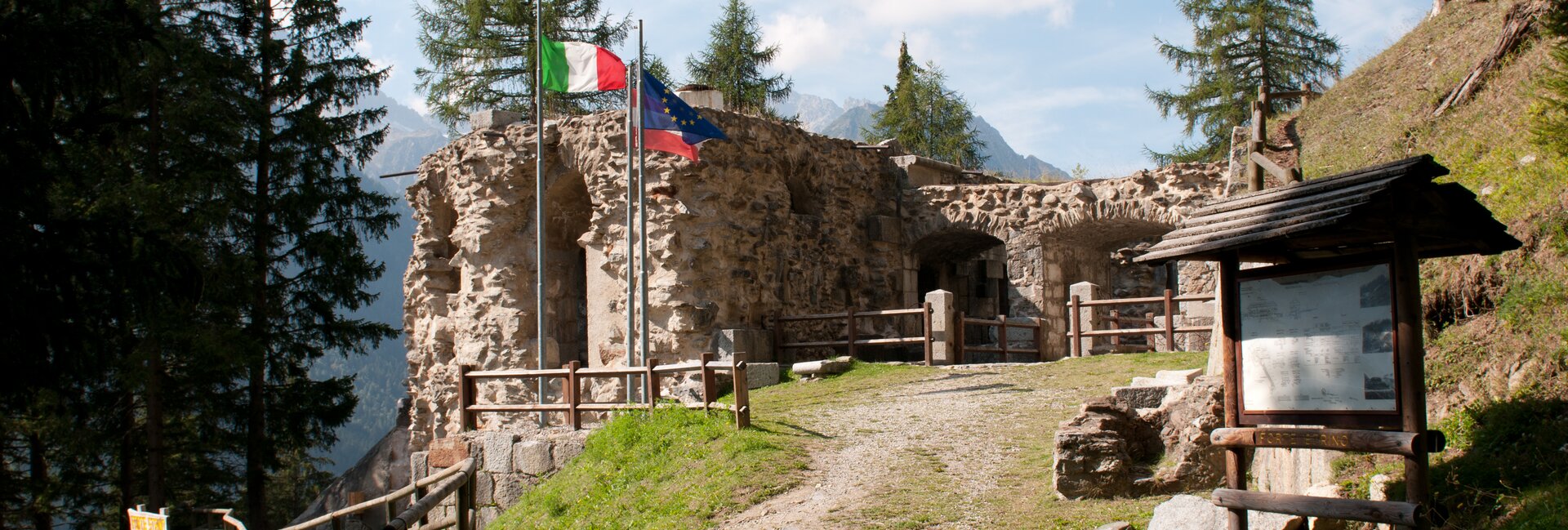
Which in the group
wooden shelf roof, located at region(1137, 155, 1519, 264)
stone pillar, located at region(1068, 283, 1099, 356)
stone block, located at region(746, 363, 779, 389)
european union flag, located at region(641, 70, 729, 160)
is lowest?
stone block, located at region(746, 363, 779, 389)

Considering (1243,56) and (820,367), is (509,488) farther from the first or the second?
(1243,56)

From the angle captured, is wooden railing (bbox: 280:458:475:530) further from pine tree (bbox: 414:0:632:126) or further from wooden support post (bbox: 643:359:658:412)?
pine tree (bbox: 414:0:632:126)

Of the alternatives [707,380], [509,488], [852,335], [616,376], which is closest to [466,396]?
[509,488]

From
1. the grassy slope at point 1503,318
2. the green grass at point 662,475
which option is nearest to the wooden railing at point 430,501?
the green grass at point 662,475

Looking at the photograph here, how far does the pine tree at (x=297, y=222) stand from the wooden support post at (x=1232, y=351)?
1714 centimetres

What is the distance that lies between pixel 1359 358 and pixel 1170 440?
3.26 metres

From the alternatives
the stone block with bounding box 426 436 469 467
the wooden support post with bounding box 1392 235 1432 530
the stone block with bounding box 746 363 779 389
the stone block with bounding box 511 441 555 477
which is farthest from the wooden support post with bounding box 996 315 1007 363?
the wooden support post with bounding box 1392 235 1432 530

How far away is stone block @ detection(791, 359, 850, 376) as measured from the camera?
1698 centimetres

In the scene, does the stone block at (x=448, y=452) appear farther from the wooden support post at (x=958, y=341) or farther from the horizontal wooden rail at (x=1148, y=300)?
the horizontal wooden rail at (x=1148, y=300)

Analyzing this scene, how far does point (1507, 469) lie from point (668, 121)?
11.4m

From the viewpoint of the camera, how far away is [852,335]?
18.6 m

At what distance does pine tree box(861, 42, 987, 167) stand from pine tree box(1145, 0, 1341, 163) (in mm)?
9362

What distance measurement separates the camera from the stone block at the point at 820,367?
55.7 ft

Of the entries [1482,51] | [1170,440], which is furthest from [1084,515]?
[1482,51]
